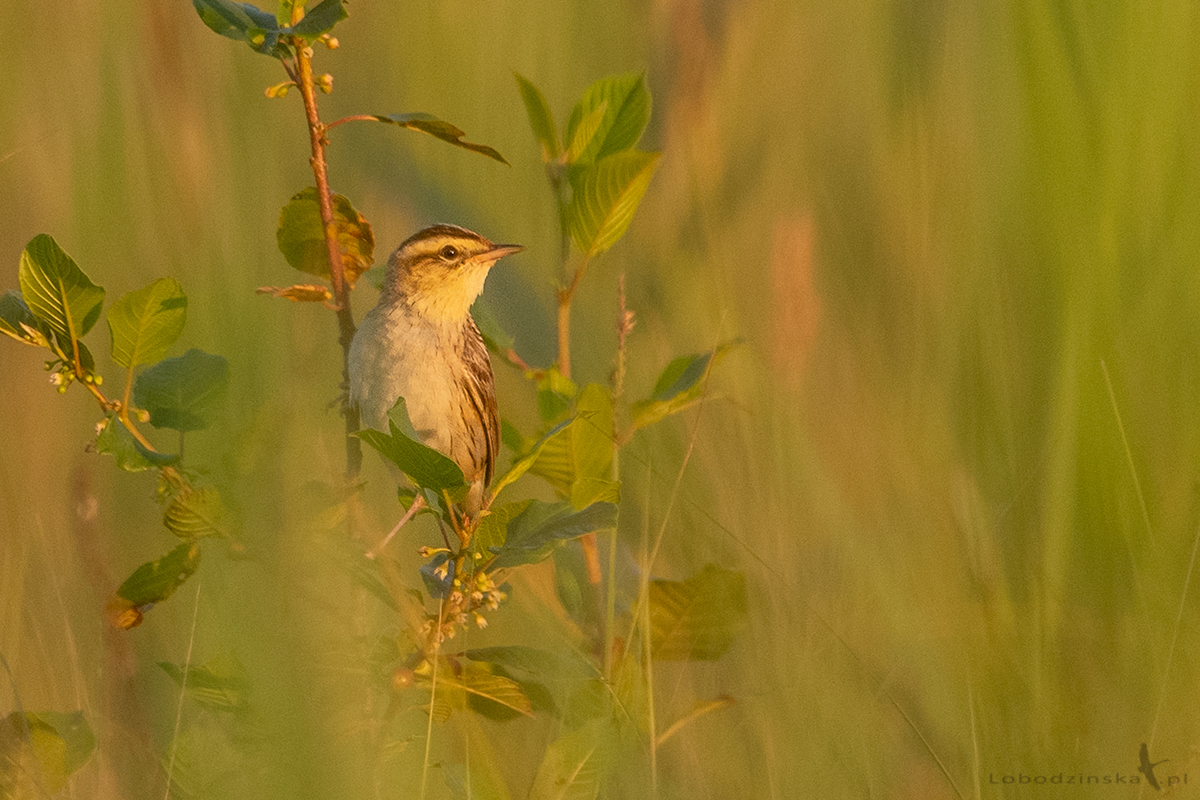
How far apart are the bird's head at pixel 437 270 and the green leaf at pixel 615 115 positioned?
0.77 m

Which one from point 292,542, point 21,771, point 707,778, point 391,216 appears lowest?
point 707,778

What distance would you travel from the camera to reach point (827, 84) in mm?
2678

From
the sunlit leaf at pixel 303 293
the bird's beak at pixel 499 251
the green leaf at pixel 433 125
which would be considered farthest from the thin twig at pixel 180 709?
the bird's beak at pixel 499 251

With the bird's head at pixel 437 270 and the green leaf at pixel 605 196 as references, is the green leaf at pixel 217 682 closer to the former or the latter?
the green leaf at pixel 605 196

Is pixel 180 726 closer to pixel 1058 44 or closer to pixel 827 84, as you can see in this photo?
pixel 1058 44

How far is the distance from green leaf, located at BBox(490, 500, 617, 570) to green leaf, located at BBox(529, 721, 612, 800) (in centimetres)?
25

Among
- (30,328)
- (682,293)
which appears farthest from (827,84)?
(30,328)

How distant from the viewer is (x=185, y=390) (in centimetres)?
150

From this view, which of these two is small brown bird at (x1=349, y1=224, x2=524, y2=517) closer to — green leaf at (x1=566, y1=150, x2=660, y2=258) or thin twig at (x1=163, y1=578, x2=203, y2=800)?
green leaf at (x1=566, y1=150, x2=660, y2=258)

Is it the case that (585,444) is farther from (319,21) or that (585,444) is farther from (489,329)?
(319,21)

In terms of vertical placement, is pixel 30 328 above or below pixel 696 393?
above

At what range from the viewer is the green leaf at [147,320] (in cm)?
141

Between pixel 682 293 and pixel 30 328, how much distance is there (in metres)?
1.25

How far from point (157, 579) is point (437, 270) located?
42.6 inches
